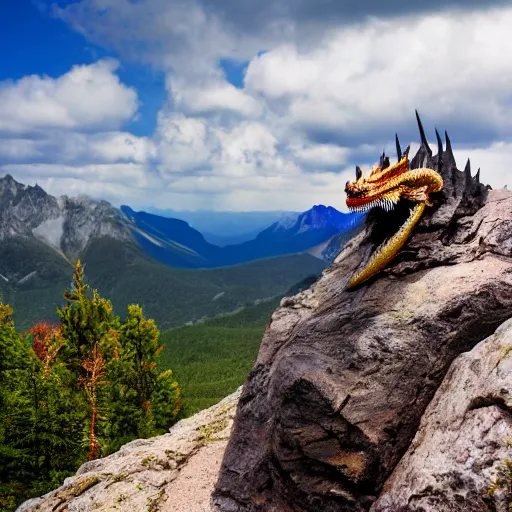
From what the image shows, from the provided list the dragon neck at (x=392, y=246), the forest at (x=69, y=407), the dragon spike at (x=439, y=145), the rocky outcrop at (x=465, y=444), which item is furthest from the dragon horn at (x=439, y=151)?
the forest at (x=69, y=407)

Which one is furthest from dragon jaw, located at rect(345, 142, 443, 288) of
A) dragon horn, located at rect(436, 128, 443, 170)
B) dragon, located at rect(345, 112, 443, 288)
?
dragon horn, located at rect(436, 128, 443, 170)

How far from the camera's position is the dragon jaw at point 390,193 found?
45.9 feet

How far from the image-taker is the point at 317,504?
1204 cm

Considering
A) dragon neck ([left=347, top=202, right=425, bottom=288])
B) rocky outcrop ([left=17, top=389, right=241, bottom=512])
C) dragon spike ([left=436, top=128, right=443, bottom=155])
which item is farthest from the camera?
rocky outcrop ([left=17, top=389, right=241, bottom=512])

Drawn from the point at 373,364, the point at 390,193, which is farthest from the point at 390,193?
the point at 373,364

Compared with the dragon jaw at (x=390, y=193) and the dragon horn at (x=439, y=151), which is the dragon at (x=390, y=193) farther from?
the dragon horn at (x=439, y=151)

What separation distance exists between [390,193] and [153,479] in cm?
1315

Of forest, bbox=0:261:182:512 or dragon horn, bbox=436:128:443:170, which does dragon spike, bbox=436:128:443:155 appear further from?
forest, bbox=0:261:182:512

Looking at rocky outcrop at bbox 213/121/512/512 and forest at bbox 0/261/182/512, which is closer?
rocky outcrop at bbox 213/121/512/512

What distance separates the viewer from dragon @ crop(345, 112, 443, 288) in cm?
1399

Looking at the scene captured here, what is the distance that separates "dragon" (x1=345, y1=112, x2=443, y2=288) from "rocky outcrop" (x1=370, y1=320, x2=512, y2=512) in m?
3.51

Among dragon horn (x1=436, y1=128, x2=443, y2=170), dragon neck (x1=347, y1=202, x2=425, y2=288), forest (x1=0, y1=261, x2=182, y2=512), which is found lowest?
forest (x1=0, y1=261, x2=182, y2=512)

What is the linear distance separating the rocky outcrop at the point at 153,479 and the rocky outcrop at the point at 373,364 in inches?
96.2

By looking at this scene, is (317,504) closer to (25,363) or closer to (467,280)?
(467,280)
